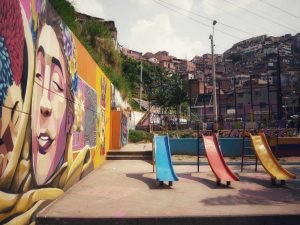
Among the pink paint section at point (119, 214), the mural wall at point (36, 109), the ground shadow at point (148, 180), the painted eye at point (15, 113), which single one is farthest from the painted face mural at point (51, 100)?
the ground shadow at point (148, 180)

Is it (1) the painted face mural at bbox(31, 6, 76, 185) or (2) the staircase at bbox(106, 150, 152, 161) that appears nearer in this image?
(1) the painted face mural at bbox(31, 6, 76, 185)

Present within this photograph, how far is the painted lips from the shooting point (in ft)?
19.3

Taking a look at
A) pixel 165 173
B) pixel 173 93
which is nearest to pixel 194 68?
pixel 173 93

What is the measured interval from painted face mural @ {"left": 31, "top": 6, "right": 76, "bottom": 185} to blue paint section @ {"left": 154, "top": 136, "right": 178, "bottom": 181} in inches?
122

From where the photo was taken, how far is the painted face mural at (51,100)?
5699 mm

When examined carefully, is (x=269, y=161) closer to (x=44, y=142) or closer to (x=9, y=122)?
(x=44, y=142)

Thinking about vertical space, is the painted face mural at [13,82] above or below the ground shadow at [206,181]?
above

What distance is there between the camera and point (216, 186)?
8.99 m

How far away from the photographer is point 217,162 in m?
10.6

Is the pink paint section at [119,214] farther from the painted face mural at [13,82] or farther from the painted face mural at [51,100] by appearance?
the painted face mural at [13,82]

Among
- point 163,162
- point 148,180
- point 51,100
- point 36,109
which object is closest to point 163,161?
point 163,162

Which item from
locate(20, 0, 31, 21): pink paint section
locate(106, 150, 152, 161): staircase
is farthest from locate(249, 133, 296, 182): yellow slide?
locate(20, 0, 31, 21): pink paint section

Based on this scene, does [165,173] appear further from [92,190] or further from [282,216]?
[282,216]

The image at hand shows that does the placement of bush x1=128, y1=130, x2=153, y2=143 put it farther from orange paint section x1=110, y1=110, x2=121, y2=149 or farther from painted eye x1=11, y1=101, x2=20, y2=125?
painted eye x1=11, y1=101, x2=20, y2=125
